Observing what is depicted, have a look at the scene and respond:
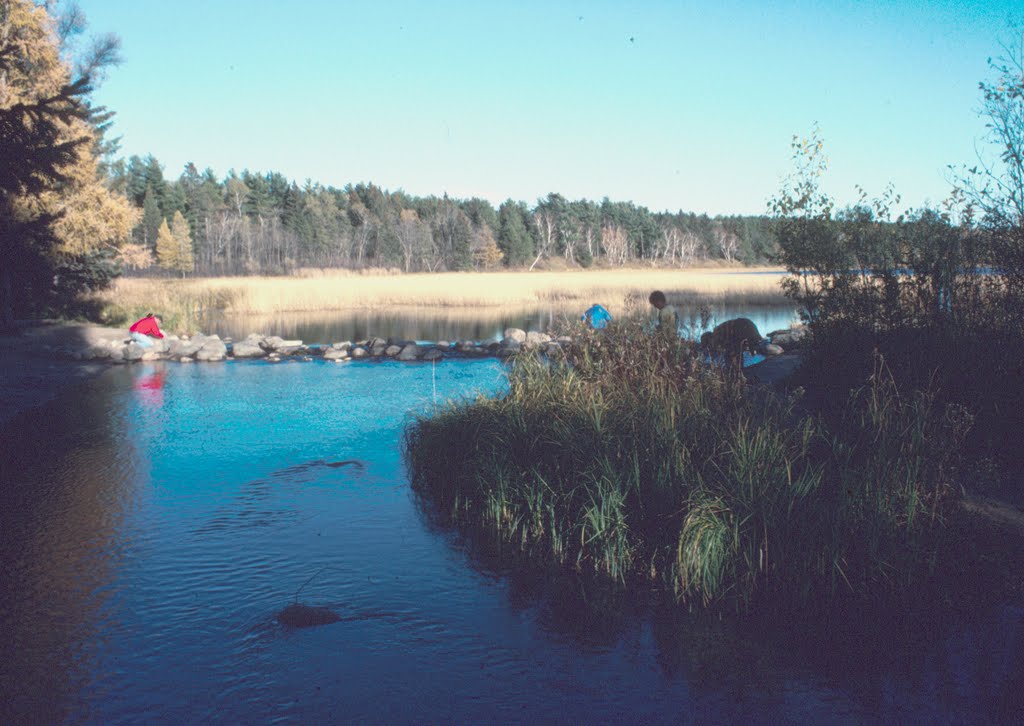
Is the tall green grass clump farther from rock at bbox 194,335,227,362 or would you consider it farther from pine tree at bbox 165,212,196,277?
pine tree at bbox 165,212,196,277

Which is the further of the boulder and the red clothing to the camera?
the red clothing

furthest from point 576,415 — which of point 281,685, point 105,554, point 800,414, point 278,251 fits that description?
point 278,251

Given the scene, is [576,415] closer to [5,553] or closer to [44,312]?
[5,553]

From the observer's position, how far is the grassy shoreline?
104 feet

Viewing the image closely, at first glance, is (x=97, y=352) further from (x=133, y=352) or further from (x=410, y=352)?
(x=410, y=352)

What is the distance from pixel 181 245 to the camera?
240ft

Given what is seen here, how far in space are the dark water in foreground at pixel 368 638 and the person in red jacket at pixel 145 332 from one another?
47.2ft

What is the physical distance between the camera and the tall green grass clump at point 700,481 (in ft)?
22.1

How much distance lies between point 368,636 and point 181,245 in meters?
73.9

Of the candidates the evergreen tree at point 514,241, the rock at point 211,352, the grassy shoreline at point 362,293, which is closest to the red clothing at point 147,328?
the rock at point 211,352

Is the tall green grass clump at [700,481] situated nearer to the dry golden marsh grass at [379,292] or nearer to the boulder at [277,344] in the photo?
the boulder at [277,344]

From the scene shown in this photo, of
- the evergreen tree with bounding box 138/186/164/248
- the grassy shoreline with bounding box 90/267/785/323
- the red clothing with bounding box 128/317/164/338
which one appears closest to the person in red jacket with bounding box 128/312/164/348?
the red clothing with bounding box 128/317/164/338

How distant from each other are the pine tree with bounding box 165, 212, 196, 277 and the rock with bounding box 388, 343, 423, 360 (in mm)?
56704

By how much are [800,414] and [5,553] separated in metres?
8.64
